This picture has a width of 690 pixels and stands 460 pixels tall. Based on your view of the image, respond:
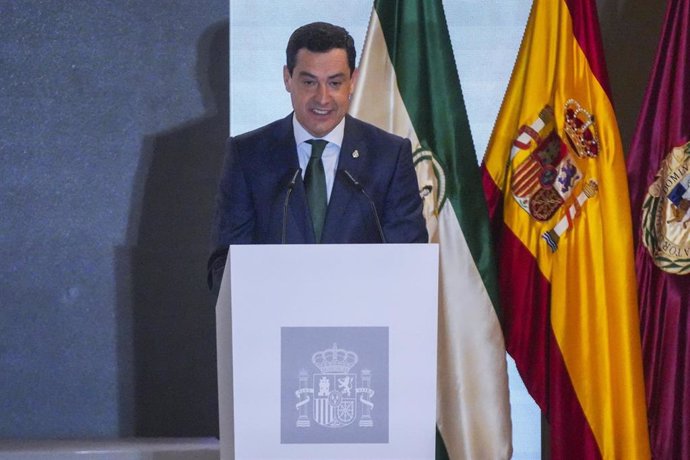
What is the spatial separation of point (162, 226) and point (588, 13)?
1660 mm

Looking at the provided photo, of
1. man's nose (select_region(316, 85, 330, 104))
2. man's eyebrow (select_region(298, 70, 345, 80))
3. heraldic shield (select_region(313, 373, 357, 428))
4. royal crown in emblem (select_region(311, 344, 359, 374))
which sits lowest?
heraldic shield (select_region(313, 373, 357, 428))

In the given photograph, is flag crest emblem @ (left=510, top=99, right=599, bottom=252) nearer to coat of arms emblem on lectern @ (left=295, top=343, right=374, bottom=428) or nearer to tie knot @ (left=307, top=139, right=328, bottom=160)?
tie knot @ (left=307, top=139, right=328, bottom=160)

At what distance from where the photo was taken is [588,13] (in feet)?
11.1

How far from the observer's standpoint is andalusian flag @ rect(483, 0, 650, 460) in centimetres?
325

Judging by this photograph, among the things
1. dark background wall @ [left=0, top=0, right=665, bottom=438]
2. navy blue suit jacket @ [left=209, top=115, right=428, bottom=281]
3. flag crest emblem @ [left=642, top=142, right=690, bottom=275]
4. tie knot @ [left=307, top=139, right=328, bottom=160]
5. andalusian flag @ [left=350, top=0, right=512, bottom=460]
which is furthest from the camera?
dark background wall @ [left=0, top=0, right=665, bottom=438]

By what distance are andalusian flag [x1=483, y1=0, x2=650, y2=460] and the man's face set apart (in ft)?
3.50

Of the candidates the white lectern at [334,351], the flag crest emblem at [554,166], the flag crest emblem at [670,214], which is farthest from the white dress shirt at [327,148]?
the flag crest emblem at [670,214]

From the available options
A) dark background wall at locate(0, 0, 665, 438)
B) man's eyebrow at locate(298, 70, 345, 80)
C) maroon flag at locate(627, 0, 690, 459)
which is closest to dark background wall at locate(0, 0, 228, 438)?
dark background wall at locate(0, 0, 665, 438)

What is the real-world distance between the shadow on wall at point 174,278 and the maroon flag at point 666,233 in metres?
1.49

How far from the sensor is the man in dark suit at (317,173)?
7.86 ft

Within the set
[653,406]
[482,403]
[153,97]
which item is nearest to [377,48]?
[153,97]

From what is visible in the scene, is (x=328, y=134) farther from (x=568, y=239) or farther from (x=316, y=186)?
(x=568, y=239)

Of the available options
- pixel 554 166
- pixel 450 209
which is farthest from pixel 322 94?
pixel 554 166

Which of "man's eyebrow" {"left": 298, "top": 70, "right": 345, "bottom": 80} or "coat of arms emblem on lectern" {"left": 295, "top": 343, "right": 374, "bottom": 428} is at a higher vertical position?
"man's eyebrow" {"left": 298, "top": 70, "right": 345, "bottom": 80}
